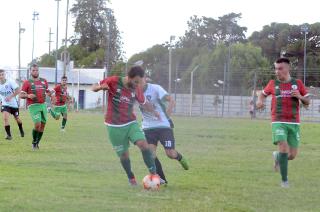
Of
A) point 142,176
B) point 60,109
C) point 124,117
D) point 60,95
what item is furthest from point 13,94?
point 124,117

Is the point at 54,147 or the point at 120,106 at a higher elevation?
the point at 120,106

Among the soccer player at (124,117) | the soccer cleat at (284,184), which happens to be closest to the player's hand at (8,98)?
the soccer player at (124,117)

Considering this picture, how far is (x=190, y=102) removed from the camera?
5012 cm

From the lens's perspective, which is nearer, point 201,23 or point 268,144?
point 268,144

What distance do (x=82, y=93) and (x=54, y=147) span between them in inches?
1924

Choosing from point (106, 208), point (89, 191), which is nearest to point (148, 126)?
point (89, 191)

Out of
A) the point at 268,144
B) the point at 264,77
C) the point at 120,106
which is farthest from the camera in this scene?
the point at 264,77

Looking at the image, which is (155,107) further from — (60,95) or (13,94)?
(60,95)

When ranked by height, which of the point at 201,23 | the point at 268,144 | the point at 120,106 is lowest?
the point at 268,144

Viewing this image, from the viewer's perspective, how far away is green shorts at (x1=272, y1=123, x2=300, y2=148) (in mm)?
11055

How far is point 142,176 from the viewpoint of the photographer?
11.7m

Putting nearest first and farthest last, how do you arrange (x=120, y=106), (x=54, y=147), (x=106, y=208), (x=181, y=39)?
(x=106, y=208)
(x=120, y=106)
(x=54, y=147)
(x=181, y=39)

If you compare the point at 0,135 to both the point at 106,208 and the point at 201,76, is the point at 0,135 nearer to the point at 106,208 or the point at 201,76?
the point at 106,208

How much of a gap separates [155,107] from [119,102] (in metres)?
1.04
